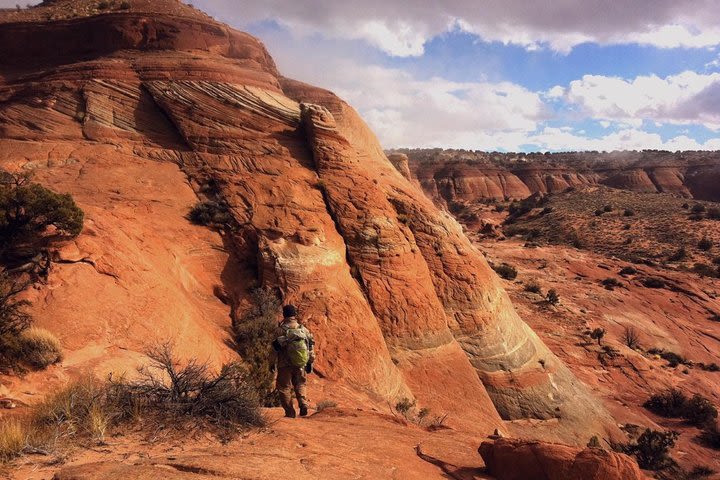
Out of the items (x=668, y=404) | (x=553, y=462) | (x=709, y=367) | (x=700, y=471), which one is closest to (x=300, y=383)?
(x=553, y=462)

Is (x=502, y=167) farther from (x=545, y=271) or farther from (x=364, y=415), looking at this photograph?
(x=364, y=415)

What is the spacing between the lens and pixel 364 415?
7.10m

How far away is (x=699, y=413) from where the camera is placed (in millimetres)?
16344

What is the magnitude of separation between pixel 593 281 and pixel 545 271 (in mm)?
3373

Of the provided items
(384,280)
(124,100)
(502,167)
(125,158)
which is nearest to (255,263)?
(384,280)

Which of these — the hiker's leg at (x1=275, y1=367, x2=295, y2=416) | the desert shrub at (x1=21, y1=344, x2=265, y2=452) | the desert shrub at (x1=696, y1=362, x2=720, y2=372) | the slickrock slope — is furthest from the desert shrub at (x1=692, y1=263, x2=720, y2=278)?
the slickrock slope

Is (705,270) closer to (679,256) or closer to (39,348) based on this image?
(679,256)

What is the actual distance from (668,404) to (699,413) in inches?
39.0

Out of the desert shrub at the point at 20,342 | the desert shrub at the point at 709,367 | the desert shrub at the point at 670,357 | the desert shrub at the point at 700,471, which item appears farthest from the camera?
the desert shrub at the point at 709,367

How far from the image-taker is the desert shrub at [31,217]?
721 cm

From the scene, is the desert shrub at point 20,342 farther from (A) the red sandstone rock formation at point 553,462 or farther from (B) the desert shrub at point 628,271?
(B) the desert shrub at point 628,271

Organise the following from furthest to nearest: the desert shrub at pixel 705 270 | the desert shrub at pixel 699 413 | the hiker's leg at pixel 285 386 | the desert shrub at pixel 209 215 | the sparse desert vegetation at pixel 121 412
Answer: the desert shrub at pixel 705 270 < the desert shrub at pixel 699 413 < the desert shrub at pixel 209 215 < the hiker's leg at pixel 285 386 < the sparse desert vegetation at pixel 121 412

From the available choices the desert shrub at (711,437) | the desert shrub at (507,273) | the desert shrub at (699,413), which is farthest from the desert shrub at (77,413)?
the desert shrub at (507,273)

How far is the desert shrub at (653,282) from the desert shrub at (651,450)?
20.1 meters
